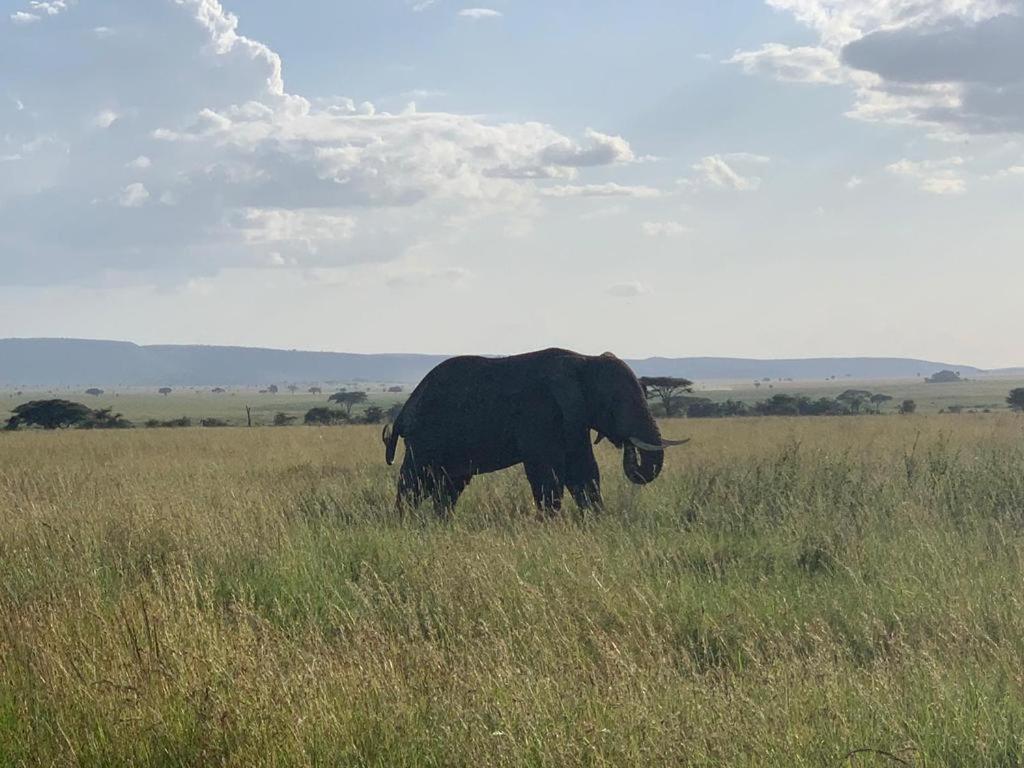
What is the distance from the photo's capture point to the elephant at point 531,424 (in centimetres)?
1072

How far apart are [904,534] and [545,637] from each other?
13.8ft

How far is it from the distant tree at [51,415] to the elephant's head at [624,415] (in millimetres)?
36527

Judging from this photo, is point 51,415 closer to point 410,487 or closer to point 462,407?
point 410,487

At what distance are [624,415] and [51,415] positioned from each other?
37.6m

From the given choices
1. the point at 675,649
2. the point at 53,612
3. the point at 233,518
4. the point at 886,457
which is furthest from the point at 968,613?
the point at 886,457

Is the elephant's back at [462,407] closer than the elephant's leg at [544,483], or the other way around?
the elephant's leg at [544,483]

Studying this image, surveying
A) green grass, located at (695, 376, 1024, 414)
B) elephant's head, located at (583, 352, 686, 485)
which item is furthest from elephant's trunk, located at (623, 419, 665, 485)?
green grass, located at (695, 376, 1024, 414)

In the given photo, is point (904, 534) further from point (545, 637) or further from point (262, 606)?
point (262, 606)

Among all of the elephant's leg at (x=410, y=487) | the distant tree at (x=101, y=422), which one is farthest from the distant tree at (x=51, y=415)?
the elephant's leg at (x=410, y=487)

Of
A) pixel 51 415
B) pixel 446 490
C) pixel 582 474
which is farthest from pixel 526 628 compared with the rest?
pixel 51 415

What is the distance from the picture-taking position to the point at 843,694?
4.54 m

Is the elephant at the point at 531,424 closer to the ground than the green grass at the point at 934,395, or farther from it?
farther from it

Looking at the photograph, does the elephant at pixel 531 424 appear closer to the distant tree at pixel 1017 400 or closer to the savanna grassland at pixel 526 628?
the savanna grassland at pixel 526 628

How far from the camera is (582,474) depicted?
10.8 metres
